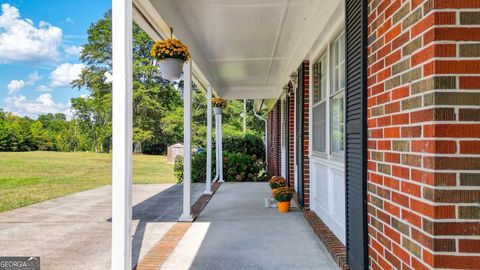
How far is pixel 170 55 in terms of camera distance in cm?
373

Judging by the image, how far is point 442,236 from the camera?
4.45 feet

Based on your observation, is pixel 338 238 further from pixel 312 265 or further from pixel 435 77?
pixel 435 77

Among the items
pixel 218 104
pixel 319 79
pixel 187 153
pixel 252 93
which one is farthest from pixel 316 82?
pixel 252 93

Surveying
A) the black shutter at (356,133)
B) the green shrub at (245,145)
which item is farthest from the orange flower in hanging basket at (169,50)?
the green shrub at (245,145)

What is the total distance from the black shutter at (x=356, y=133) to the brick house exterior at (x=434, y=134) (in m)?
0.42

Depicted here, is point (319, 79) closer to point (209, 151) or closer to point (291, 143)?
point (291, 143)

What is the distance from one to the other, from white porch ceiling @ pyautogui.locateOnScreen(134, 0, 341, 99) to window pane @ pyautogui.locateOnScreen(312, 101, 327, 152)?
0.91 m

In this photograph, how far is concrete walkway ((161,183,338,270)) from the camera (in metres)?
3.28

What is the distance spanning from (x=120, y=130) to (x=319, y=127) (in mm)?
3009

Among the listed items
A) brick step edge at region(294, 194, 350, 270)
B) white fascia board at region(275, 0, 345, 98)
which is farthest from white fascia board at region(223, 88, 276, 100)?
brick step edge at region(294, 194, 350, 270)

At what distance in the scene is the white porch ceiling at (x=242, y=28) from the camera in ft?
12.9

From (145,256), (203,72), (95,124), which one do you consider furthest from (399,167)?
(95,124)

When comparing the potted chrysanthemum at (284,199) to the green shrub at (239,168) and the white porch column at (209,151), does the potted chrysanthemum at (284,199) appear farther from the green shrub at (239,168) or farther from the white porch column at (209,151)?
the green shrub at (239,168)

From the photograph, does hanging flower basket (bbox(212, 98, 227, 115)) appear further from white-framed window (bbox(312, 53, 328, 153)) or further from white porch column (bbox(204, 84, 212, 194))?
white-framed window (bbox(312, 53, 328, 153))
